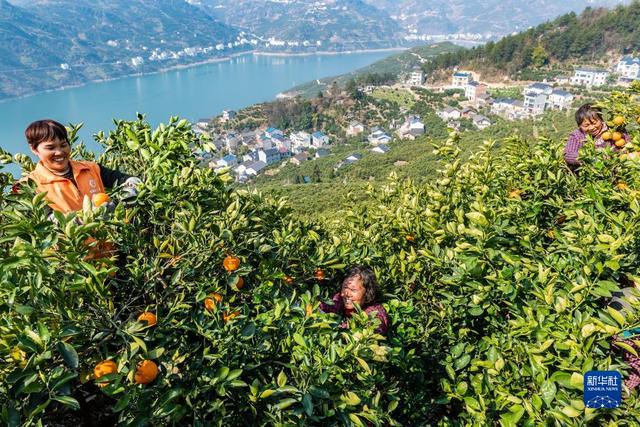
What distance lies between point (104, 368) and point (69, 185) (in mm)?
1401

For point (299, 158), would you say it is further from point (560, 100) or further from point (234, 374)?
Result: point (234, 374)

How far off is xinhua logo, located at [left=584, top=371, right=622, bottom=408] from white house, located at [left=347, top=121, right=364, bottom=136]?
64.8 m

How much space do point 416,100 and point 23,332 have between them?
239 ft

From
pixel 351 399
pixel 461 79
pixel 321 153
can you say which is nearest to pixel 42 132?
pixel 351 399

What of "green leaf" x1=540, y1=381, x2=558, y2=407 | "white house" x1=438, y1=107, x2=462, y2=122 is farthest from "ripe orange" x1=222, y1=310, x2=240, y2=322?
"white house" x1=438, y1=107, x2=462, y2=122

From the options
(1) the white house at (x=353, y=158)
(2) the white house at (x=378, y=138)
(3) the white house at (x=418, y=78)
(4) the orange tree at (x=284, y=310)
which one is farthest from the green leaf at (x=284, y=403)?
(3) the white house at (x=418, y=78)

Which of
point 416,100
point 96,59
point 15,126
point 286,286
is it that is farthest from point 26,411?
point 96,59

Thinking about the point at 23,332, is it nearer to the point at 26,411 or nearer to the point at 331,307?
the point at 26,411

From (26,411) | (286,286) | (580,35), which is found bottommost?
(286,286)

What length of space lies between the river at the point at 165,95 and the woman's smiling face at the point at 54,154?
54.1m

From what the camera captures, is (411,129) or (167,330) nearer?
(167,330)

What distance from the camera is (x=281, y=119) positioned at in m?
74.1

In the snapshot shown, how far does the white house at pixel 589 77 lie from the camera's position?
5550 cm

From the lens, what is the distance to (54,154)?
7.84 feet
